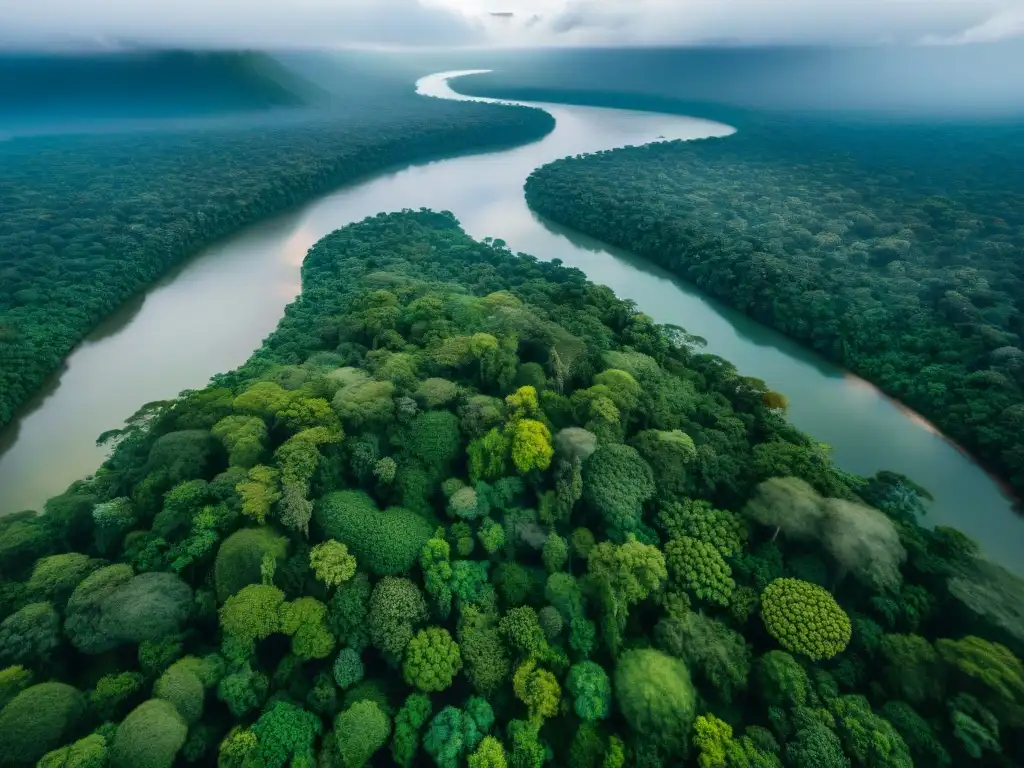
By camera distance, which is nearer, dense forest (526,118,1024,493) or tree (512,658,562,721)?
tree (512,658,562,721)

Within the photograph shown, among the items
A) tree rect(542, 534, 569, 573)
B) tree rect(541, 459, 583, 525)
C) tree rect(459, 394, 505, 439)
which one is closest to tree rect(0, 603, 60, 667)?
→ tree rect(459, 394, 505, 439)

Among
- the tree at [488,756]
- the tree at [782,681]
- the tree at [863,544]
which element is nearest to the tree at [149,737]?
the tree at [488,756]

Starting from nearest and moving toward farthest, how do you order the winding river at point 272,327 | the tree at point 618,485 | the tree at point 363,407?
the tree at point 618,485, the tree at point 363,407, the winding river at point 272,327

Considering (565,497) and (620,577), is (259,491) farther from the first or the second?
(620,577)

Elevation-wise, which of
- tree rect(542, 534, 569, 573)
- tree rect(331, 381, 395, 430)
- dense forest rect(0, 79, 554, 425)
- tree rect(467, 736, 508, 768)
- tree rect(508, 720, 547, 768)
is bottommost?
dense forest rect(0, 79, 554, 425)

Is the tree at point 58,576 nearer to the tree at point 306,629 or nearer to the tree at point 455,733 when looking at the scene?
the tree at point 306,629

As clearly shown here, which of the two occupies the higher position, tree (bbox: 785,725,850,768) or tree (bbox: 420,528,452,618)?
tree (bbox: 420,528,452,618)

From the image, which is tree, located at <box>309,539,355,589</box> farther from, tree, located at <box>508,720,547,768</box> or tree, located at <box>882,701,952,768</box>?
tree, located at <box>882,701,952,768</box>
